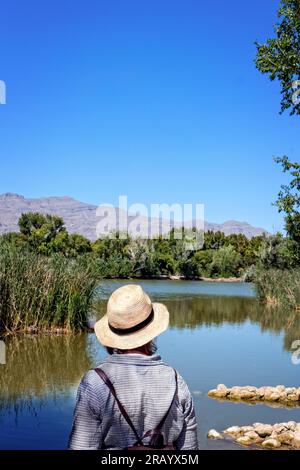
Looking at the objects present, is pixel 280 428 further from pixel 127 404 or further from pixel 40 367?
pixel 40 367

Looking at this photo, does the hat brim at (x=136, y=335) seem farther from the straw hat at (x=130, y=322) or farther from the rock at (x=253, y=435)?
the rock at (x=253, y=435)

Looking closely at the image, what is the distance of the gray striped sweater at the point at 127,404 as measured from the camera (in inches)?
85.0

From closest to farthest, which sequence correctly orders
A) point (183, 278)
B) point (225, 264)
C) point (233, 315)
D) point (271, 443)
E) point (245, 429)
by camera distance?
point (271, 443) → point (245, 429) → point (233, 315) → point (183, 278) → point (225, 264)

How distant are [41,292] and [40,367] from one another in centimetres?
334

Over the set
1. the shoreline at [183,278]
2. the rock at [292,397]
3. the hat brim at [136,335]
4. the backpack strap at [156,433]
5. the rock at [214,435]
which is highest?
the hat brim at [136,335]

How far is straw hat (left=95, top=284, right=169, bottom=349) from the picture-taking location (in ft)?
7.49

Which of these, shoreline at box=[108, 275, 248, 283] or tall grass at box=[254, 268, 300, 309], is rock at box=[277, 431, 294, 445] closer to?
tall grass at box=[254, 268, 300, 309]

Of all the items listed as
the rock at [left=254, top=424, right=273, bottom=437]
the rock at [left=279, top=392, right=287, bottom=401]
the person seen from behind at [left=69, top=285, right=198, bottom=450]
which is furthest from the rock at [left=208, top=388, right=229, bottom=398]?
the person seen from behind at [left=69, top=285, right=198, bottom=450]

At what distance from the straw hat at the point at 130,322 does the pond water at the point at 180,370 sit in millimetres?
3785

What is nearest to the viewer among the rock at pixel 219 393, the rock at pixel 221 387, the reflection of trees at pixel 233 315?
the rock at pixel 219 393

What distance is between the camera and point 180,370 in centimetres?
1002

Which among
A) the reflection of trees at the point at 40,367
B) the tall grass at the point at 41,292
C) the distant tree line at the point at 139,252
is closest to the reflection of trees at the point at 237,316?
the tall grass at the point at 41,292

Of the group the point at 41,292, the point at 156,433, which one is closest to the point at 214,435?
the point at 156,433

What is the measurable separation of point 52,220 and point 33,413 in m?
57.5
